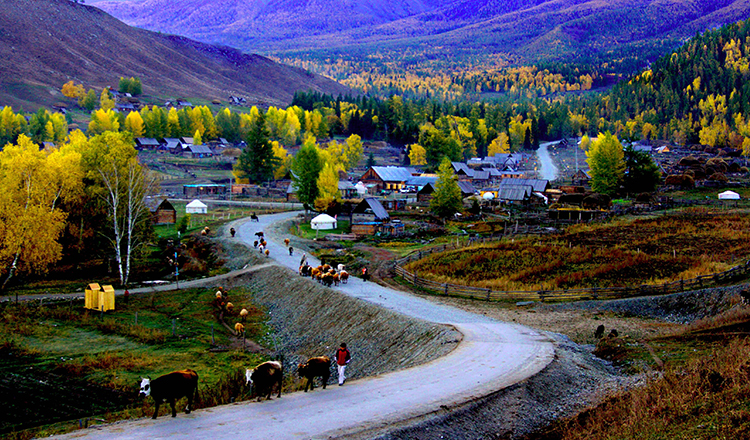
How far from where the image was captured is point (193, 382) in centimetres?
1786

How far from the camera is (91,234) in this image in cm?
5025

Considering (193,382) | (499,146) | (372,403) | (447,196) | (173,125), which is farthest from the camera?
(499,146)

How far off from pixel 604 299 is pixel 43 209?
39.6 meters

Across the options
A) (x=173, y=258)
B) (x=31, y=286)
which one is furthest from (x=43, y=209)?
(x=173, y=258)

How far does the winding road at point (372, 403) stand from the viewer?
15516 mm

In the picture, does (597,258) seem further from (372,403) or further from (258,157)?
(258,157)

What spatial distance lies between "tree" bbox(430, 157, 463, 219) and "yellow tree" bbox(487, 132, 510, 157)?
4695 inches

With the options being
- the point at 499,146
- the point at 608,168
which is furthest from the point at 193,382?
the point at 499,146

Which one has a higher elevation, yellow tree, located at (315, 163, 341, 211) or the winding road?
yellow tree, located at (315, 163, 341, 211)

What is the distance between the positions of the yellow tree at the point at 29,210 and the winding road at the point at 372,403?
1243 inches

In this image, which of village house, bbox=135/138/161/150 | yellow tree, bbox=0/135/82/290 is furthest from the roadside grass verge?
village house, bbox=135/138/161/150

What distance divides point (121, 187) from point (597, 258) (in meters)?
38.1

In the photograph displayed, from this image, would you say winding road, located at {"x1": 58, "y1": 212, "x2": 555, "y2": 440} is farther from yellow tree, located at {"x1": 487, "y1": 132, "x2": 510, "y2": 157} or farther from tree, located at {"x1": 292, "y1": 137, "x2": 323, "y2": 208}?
yellow tree, located at {"x1": 487, "y1": 132, "x2": 510, "y2": 157}

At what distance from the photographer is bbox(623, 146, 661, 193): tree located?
317 ft
